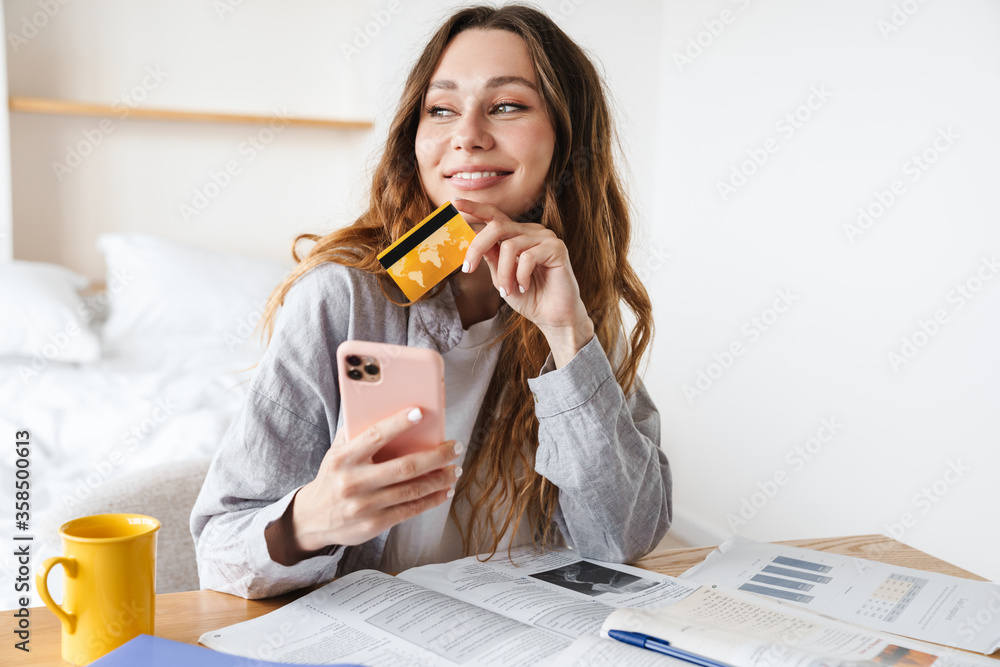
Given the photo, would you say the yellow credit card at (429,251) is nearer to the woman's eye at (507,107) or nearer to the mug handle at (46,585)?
the woman's eye at (507,107)

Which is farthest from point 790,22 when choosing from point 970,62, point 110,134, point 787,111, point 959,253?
point 110,134

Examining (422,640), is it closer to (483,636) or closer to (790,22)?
(483,636)

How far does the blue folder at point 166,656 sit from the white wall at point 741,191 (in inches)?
57.4

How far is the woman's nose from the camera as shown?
1022 millimetres

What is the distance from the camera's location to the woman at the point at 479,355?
2.68 ft
